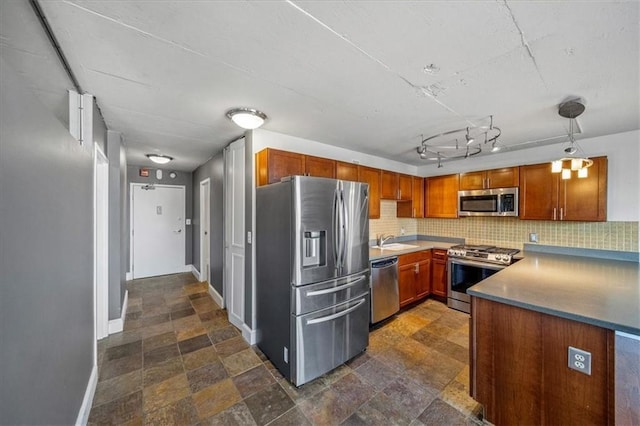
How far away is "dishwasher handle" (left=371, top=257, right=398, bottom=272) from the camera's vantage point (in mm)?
2987

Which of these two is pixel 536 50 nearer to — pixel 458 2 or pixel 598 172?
pixel 458 2

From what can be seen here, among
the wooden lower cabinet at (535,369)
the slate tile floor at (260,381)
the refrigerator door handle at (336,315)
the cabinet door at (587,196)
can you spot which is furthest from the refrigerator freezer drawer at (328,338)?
the cabinet door at (587,196)

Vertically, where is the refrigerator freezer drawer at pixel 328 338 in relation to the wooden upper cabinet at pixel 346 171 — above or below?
below

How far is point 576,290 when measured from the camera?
170 centimetres

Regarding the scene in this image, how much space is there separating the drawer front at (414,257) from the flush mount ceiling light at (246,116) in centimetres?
250

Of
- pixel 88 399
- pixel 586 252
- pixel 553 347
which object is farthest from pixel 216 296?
pixel 586 252

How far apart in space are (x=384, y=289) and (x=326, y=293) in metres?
1.20

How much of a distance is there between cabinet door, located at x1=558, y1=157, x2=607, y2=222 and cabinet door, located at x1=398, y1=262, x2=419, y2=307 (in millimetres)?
1853

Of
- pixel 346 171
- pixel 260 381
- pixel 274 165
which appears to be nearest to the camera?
pixel 260 381

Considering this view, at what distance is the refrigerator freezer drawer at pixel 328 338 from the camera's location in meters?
2.03

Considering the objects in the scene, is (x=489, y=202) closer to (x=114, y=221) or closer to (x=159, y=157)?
(x=114, y=221)

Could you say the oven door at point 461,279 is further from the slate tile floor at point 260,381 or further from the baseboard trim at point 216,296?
the baseboard trim at point 216,296

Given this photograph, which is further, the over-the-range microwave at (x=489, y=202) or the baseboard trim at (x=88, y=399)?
the over-the-range microwave at (x=489, y=202)

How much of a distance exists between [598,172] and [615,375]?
2.53 m
